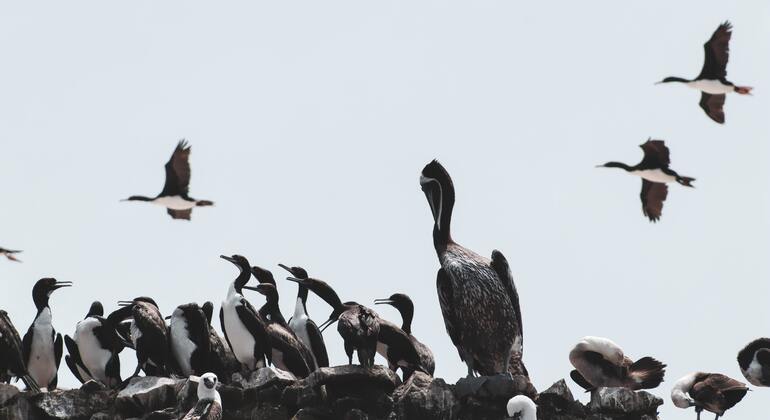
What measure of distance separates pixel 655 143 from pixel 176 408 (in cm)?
1206

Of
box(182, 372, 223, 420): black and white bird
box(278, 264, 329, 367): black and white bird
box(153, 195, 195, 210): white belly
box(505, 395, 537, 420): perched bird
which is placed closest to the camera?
box(182, 372, 223, 420): black and white bird

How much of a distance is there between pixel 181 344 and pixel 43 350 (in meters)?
1.99

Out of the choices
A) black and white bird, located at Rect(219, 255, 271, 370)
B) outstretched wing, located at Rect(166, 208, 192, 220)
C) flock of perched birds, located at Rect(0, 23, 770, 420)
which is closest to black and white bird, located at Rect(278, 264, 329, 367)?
flock of perched birds, located at Rect(0, 23, 770, 420)

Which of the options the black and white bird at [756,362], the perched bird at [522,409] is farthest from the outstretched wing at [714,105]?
the perched bird at [522,409]

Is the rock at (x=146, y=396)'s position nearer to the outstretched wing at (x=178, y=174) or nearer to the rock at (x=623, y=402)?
the rock at (x=623, y=402)

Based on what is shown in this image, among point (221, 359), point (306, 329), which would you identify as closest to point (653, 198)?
point (306, 329)

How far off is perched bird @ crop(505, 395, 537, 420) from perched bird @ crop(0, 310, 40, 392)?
622 centimetres

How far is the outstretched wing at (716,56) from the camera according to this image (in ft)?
118

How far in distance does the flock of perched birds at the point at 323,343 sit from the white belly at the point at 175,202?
638cm

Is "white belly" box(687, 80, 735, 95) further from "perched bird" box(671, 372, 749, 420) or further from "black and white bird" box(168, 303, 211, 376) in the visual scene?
"black and white bird" box(168, 303, 211, 376)

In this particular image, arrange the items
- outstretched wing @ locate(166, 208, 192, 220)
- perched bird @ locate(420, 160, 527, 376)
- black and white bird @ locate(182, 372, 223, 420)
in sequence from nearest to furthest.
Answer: black and white bird @ locate(182, 372, 223, 420)
perched bird @ locate(420, 160, 527, 376)
outstretched wing @ locate(166, 208, 192, 220)

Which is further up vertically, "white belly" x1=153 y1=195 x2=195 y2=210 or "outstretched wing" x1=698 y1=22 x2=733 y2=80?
"outstretched wing" x1=698 y1=22 x2=733 y2=80

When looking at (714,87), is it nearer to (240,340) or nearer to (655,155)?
(655,155)

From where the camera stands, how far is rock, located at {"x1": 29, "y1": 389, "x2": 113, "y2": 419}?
26047 mm
